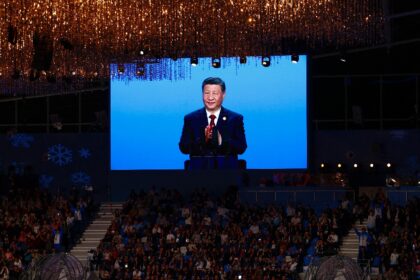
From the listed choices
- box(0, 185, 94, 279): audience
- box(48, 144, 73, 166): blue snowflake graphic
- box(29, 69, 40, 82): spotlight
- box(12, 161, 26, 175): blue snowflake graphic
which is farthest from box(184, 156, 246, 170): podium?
box(29, 69, 40, 82): spotlight

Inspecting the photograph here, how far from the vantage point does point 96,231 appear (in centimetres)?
3584

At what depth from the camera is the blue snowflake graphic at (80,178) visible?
3884cm

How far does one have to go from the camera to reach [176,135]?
37.7 m

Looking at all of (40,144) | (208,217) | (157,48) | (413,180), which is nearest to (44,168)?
(40,144)

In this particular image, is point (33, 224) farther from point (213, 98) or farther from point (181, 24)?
point (181, 24)

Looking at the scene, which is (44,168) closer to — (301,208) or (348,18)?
(301,208)

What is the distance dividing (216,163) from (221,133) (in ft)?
2.84

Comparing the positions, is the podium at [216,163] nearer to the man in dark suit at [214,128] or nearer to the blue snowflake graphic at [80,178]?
the man in dark suit at [214,128]

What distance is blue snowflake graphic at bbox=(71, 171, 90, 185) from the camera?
3884 cm

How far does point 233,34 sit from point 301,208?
38.2ft

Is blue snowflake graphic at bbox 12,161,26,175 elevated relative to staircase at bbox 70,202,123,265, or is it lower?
elevated

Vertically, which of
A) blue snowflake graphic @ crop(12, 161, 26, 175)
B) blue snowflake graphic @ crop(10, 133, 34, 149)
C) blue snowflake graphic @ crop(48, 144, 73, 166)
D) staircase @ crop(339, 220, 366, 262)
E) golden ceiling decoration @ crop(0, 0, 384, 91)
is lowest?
staircase @ crop(339, 220, 366, 262)

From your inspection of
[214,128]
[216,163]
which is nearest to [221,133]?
[214,128]

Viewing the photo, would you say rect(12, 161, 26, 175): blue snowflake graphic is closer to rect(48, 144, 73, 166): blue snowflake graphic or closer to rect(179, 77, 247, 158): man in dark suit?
rect(48, 144, 73, 166): blue snowflake graphic
